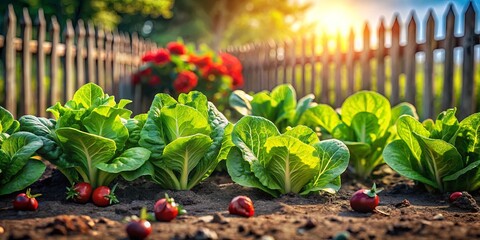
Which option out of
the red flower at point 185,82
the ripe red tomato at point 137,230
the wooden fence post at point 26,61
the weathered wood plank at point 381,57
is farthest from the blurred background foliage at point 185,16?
the ripe red tomato at point 137,230

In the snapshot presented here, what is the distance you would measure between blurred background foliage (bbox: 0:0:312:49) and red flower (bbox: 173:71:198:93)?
394 inches

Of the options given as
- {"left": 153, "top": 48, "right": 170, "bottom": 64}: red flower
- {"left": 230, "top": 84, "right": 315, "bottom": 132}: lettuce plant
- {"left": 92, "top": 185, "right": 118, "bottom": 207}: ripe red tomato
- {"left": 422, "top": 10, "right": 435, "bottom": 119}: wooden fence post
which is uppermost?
{"left": 153, "top": 48, "right": 170, "bottom": 64}: red flower

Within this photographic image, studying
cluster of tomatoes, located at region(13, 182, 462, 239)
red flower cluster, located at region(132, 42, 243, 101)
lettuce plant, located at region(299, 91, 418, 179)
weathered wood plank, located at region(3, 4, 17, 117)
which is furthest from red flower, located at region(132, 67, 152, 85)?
cluster of tomatoes, located at region(13, 182, 462, 239)

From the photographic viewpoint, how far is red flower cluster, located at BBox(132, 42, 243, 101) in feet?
27.3

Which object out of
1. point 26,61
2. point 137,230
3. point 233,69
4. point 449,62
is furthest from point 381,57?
point 137,230

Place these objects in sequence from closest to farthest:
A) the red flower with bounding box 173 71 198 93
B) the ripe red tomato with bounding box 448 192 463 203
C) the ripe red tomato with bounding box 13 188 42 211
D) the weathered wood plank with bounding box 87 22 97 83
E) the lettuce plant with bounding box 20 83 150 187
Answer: the ripe red tomato with bounding box 13 188 42 211
the lettuce plant with bounding box 20 83 150 187
the ripe red tomato with bounding box 448 192 463 203
the weathered wood plank with bounding box 87 22 97 83
the red flower with bounding box 173 71 198 93

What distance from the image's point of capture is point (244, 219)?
93.7 inches

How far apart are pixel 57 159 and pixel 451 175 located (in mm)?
2582

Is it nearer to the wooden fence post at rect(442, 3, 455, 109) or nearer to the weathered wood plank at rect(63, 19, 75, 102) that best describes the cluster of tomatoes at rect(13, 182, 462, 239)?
the wooden fence post at rect(442, 3, 455, 109)

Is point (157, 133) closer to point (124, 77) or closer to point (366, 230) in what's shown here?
point (366, 230)

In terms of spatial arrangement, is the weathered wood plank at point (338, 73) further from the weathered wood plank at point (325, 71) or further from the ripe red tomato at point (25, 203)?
the ripe red tomato at point (25, 203)

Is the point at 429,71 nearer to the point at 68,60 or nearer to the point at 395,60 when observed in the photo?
the point at 395,60

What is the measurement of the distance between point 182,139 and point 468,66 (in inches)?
163

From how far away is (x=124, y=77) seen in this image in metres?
8.70
